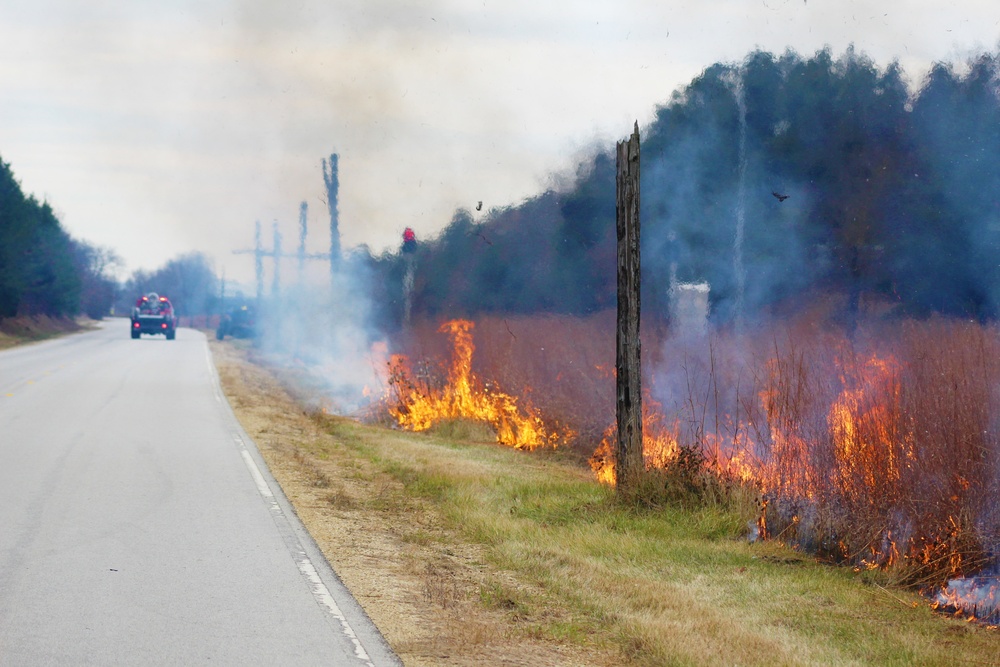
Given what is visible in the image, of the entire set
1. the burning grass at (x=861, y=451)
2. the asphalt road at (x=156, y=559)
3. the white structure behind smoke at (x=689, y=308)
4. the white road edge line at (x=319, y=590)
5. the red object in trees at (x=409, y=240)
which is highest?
the red object in trees at (x=409, y=240)

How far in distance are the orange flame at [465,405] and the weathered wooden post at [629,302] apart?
5955mm

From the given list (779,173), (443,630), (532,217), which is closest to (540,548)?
(443,630)

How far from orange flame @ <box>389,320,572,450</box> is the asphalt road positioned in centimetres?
492

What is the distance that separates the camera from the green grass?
6.95 meters

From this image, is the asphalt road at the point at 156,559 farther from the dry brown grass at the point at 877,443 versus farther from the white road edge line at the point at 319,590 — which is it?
the dry brown grass at the point at 877,443

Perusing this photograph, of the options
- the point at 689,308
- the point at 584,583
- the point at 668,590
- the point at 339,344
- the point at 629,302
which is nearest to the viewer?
the point at 668,590

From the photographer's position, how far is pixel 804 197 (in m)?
24.4

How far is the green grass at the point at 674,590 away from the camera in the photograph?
6.95 meters

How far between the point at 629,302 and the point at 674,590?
4571 millimetres

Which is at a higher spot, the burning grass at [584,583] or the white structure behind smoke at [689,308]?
the white structure behind smoke at [689,308]

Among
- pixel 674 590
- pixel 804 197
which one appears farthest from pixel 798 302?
pixel 674 590

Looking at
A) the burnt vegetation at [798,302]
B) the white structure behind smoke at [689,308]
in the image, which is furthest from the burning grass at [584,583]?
the white structure behind smoke at [689,308]

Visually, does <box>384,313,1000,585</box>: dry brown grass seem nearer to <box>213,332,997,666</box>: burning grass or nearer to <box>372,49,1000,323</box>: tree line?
<box>213,332,997,666</box>: burning grass

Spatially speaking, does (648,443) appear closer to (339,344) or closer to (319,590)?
(319,590)
